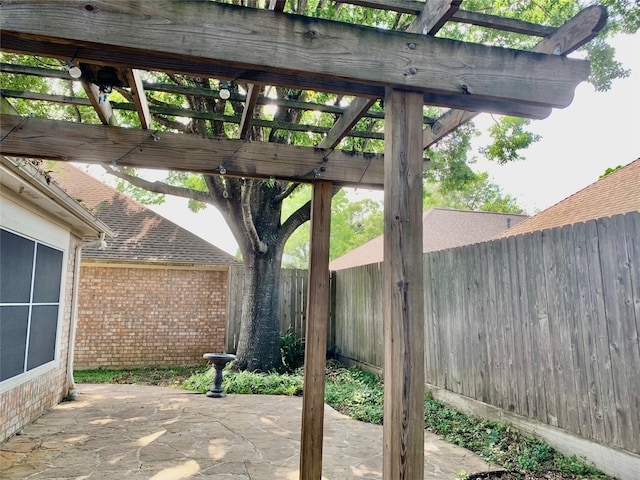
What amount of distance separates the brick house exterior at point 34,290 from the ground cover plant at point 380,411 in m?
2.36

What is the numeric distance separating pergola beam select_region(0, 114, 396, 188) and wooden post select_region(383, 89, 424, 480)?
1584 millimetres

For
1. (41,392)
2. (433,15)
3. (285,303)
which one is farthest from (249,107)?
(285,303)

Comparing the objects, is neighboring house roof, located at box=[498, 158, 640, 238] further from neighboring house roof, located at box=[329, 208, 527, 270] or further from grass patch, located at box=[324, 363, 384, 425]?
neighboring house roof, located at box=[329, 208, 527, 270]

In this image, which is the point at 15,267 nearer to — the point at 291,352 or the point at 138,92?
the point at 138,92

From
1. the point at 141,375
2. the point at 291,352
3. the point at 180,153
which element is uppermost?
the point at 180,153

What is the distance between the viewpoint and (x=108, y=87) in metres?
2.59

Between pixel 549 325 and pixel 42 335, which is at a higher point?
pixel 549 325

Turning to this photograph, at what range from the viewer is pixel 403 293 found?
72.3 inches

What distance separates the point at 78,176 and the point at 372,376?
30.6 feet

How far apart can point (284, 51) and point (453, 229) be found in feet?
48.5

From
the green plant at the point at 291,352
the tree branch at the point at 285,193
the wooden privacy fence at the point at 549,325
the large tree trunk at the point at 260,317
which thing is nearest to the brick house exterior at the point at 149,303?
the green plant at the point at 291,352

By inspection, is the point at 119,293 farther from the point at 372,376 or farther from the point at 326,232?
the point at 326,232

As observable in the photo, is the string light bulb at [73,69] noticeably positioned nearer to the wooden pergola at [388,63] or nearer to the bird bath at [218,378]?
the wooden pergola at [388,63]

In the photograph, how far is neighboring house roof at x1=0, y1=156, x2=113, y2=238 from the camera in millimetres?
3500
